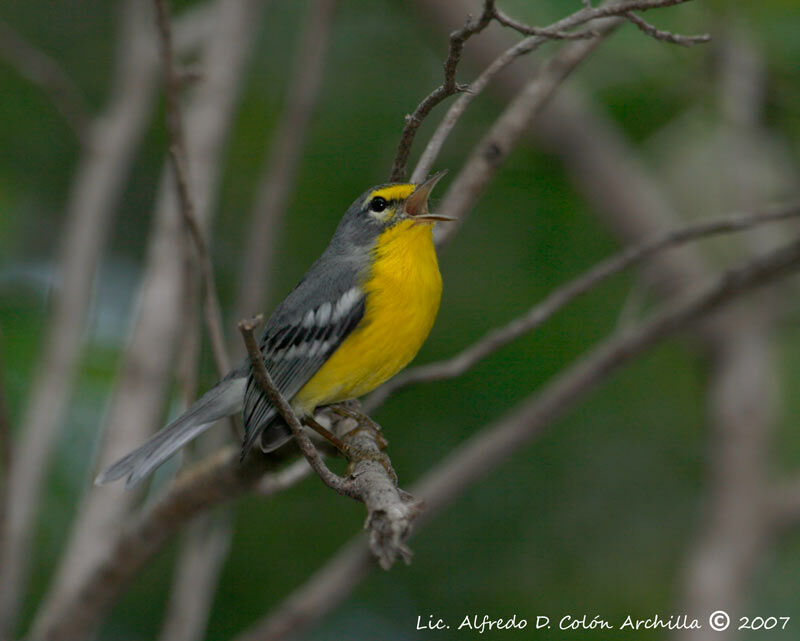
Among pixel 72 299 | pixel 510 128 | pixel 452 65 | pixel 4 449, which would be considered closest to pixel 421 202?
pixel 510 128

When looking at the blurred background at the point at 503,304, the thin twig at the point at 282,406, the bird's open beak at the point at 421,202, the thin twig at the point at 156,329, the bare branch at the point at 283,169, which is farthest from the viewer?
the blurred background at the point at 503,304

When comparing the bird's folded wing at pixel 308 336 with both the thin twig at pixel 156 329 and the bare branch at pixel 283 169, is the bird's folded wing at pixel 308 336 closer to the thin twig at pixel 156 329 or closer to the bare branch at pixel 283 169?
the thin twig at pixel 156 329

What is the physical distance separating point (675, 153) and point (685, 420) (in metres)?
2.18

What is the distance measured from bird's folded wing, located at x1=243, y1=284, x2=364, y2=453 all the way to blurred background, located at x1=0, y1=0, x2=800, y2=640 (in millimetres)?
2030

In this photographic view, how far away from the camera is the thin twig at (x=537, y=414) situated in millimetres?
4070

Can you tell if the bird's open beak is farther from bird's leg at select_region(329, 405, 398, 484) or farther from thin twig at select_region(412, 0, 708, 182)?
bird's leg at select_region(329, 405, 398, 484)

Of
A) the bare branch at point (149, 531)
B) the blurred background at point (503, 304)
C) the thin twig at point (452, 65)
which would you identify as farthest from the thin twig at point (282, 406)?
the blurred background at point (503, 304)

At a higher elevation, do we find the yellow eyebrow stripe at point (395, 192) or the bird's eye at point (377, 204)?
the yellow eyebrow stripe at point (395, 192)

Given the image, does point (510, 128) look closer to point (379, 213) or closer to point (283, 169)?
point (379, 213)

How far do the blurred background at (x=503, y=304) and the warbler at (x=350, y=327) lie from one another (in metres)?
1.98

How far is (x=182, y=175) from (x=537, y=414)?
212 cm

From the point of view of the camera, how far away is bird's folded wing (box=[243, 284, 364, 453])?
3582 mm

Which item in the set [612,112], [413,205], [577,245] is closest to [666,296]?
[577,245]

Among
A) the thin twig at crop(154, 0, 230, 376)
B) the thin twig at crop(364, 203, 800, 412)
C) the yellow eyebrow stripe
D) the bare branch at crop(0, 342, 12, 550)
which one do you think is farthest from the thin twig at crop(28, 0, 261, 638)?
the thin twig at crop(364, 203, 800, 412)
